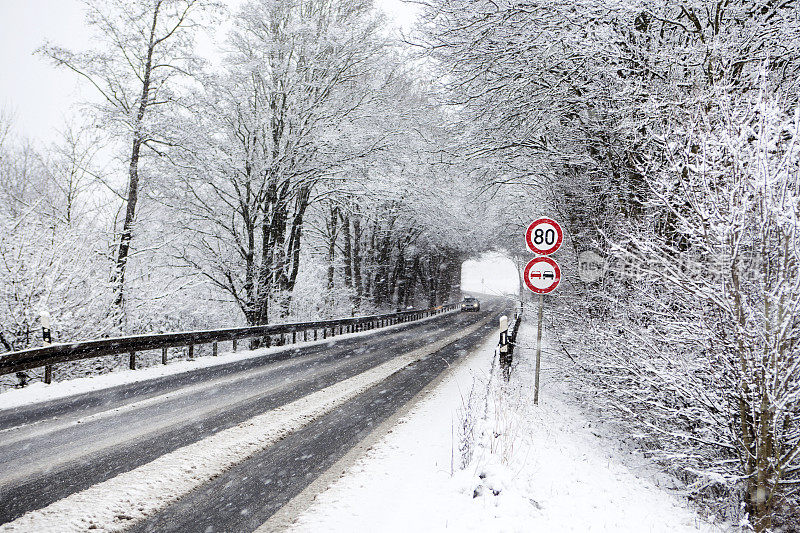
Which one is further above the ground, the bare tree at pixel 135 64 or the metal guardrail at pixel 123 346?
the bare tree at pixel 135 64

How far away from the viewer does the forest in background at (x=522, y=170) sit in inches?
176

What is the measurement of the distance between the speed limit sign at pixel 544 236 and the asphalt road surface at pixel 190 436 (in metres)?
3.75

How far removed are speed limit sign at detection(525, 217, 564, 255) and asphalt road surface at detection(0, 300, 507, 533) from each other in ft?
12.3

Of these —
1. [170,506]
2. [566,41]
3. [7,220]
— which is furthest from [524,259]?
[170,506]

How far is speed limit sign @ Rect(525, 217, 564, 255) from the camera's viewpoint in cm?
789

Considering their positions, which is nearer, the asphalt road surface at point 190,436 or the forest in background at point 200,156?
the asphalt road surface at point 190,436

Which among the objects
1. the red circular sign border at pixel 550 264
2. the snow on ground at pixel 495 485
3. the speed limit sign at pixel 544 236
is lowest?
the snow on ground at pixel 495 485

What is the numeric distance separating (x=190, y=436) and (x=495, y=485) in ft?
13.4

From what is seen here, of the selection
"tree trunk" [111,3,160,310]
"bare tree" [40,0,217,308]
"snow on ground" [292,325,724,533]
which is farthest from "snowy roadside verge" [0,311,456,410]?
"snow on ground" [292,325,724,533]

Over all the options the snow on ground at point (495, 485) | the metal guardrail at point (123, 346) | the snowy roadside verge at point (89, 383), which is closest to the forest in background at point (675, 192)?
the snow on ground at point (495, 485)

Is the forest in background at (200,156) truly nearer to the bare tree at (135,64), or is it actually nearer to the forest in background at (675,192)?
the bare tree at (135,64)

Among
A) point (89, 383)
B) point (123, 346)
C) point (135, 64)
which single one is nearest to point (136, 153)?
point (135, 64)

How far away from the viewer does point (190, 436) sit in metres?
5.98

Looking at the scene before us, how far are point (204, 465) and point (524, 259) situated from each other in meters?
26.7
